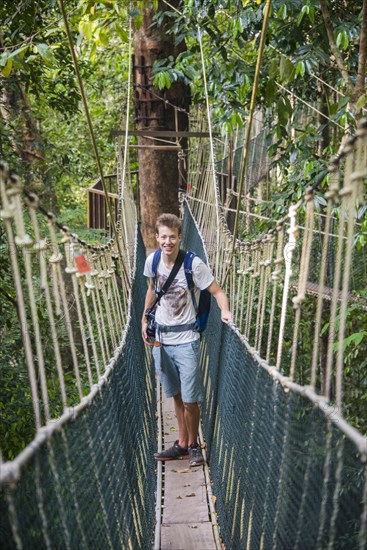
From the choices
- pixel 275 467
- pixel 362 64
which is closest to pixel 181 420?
pixel 275 467

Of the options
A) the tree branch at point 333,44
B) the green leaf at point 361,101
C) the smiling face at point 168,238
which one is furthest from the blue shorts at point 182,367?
the tree branch at point 333,44

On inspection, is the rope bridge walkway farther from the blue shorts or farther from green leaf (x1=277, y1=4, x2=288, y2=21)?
green leaf (x1=277, y1=4, x2=288, y2=21)

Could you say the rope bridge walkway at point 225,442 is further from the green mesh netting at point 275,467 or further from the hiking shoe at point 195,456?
the hiking shoe at point 195,456

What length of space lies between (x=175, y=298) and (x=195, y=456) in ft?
2.19

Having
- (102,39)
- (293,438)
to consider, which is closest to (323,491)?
(293,438)

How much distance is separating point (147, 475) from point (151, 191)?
3.43 meters

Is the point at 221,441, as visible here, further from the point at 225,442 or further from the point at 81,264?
the point at 81,264

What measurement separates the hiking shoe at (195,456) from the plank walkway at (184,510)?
2 cm

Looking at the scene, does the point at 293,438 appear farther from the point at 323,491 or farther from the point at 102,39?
the point at 102,39

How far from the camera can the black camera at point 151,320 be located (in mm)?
2643

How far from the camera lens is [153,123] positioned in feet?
18.3

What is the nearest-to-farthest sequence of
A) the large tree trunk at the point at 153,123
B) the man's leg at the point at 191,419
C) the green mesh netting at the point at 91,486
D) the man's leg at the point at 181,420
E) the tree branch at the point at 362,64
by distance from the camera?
the green mesh netting at the point at 91,486, the tree branch at the point at 362,64, the man's leg at the point at 191,419, the man's leg at the point at 181,420, the large tree trunk at the point at 153,123

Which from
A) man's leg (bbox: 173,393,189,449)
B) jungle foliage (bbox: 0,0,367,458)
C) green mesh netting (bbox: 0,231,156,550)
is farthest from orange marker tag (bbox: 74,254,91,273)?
man's leg (bbox: 173,393,189,449)

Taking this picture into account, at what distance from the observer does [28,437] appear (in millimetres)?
2994
